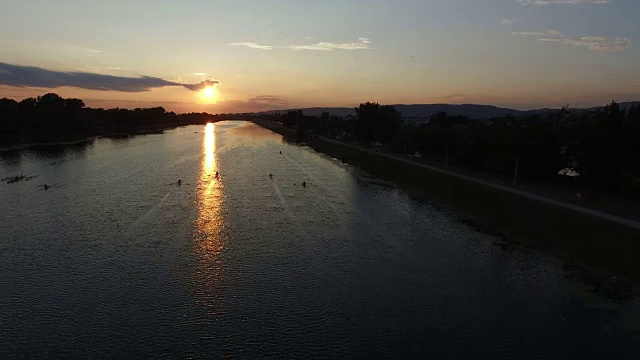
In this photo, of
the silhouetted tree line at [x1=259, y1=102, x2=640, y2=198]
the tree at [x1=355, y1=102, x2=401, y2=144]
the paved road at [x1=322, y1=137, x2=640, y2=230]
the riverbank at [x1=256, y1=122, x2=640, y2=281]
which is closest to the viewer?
the riverbank at [x1=256, y1=122, x2=640, y2=281]

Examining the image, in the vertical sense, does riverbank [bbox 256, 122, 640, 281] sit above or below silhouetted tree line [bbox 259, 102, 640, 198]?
below

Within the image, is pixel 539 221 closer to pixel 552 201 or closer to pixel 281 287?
pixel 552 201

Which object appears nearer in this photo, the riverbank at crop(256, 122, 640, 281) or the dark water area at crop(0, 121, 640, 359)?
the dark water area at crop(0, 121, 640, 359)

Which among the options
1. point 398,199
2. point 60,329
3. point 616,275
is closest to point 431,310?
point 616,275

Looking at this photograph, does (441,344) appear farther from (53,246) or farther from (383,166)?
(383,166)

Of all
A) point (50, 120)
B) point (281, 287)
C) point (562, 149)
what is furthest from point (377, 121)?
point (50, 120)

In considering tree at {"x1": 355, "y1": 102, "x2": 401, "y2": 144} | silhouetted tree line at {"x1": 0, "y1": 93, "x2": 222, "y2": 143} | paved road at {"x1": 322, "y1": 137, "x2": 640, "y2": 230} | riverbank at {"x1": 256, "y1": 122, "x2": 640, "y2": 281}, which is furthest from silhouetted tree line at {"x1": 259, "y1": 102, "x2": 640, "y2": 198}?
silhouetted tree line at {"x1": 0, "y1": 93, "x2": 222, "y2": 143}

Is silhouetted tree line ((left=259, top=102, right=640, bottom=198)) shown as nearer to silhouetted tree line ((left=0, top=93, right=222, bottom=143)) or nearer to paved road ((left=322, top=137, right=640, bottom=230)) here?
paved road ((left=322, top=137, right=640, bottom=230))
